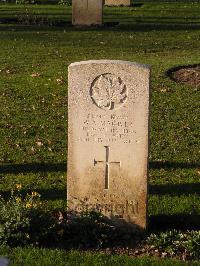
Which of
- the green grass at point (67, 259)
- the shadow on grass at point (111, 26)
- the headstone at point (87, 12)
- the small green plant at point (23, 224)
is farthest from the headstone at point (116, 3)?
the green grass at point (67, 259)

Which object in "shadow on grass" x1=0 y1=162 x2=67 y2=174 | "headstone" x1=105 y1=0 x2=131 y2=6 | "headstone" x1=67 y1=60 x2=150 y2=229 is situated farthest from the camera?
"headstone" x1=105 y1=0 x2=131 y2=6

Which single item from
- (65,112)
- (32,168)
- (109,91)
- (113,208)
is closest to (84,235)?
(113,208)

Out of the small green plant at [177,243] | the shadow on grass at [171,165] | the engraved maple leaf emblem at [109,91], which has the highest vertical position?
the engraved maple leaf emblem at [109,91]

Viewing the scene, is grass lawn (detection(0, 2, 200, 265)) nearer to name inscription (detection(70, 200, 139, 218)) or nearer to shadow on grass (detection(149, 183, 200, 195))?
shadow on grass (detection(149, 183, 200, 195))

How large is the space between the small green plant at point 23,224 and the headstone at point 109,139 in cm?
36

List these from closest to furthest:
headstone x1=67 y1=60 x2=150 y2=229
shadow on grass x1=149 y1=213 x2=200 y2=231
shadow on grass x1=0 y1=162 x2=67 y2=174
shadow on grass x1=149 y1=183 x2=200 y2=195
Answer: headstone x1=67 y1=60 x2=150 y2=229, shadow on grass x1=149 y1=213 x2=200 y2=231, shadow on grass x1=149 y1=183 x2=200 y2=195, shadow on grass x1=0 y1=162 x2=67 y2=174

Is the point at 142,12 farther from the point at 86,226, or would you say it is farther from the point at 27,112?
the point at 86,226

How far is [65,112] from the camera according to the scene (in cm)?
1155

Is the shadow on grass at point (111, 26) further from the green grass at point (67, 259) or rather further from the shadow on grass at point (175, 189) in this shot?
the green grass at point (67, 259)

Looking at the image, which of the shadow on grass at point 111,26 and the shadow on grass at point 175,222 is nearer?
the shadow on grass at point 175,222

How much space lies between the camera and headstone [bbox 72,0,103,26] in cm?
2334

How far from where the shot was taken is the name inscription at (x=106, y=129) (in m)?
6.36

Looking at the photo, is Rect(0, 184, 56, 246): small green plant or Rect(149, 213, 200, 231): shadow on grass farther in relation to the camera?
Rect(149, 213, 200, 231): shadow on grass

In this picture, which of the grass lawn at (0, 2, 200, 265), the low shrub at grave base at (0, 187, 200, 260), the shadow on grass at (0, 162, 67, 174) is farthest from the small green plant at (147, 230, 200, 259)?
the shadow on grass at (0, 162, 67, 174)
